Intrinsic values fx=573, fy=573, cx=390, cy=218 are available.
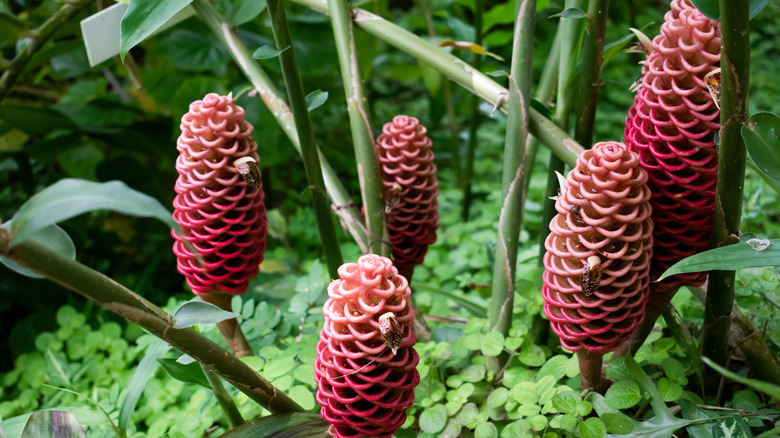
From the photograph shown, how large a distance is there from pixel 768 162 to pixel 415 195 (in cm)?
37

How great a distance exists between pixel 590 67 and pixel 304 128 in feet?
1.01

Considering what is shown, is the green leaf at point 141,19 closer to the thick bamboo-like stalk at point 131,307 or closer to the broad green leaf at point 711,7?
the thick bamboo-like stalk at point 131,307

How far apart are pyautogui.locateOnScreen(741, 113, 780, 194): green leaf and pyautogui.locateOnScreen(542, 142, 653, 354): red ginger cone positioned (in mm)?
83

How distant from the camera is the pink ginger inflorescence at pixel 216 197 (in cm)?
56

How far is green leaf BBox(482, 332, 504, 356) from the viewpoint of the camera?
0.64 meters

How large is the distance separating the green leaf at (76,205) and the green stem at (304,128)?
0.27 m

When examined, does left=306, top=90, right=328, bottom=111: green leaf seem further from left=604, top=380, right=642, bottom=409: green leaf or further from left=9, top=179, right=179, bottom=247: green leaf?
left=604, top=380, right=642, bottom=409: green leaf

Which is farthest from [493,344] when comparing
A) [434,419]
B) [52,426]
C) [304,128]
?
[52,426]

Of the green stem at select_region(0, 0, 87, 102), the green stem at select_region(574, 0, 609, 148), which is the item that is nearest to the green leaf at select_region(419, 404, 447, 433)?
the green stem at select_region(574, 0, 609, 148)

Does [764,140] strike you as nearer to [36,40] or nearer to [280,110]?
[280,110]

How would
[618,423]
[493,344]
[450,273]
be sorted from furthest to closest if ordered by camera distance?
[450,273] < [493,344] < [618,423]

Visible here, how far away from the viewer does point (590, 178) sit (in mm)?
465

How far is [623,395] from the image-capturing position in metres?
0.56

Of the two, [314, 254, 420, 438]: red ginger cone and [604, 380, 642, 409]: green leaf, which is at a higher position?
[314, 254, 420, 438]: red ginger cone
